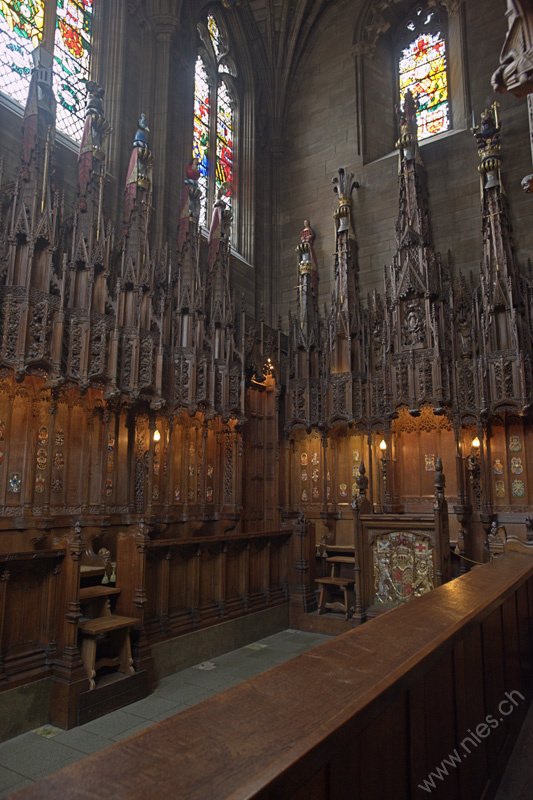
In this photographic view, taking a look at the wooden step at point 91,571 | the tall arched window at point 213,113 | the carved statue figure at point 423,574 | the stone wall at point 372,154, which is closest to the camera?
the wooden step at point 91,571

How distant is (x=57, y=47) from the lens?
11.5 m

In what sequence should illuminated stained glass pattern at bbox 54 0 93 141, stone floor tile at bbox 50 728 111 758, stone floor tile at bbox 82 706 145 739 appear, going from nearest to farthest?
stone floor tile at bbox 50 728 111 758
stone floor tile at bbox 82 706 145 739
illuminated stained glass pattern at bbox 54 0 93 141

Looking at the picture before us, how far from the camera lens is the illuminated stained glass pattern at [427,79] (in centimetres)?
1558

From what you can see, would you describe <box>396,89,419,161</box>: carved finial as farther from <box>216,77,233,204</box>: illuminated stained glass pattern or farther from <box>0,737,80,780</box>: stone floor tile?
<box>0,737,80,780</box>: stone floor tile

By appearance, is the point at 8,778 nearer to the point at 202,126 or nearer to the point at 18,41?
the point at 18,41

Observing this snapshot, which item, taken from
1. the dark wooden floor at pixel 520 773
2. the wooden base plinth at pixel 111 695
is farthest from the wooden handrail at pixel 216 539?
the dark wooden floor at pixel 520 773

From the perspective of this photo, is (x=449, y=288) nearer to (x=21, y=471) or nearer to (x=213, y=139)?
(x=213, y=139)

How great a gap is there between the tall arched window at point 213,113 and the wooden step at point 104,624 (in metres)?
11.6

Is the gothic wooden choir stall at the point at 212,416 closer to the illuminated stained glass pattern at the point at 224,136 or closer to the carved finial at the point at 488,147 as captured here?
the carved finial at the point at 488,147

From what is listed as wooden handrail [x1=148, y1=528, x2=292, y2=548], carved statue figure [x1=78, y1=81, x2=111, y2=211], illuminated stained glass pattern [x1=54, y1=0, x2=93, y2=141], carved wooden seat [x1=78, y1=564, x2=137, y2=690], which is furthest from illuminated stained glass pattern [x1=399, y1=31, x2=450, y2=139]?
carved wooden seat [x1=78, y1=564, x2=137, y2=690]

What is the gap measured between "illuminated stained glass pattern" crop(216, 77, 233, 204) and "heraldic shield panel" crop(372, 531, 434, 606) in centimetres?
1194

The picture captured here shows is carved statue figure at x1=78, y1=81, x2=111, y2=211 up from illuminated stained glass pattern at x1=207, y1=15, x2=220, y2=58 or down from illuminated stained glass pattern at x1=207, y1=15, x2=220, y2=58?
down

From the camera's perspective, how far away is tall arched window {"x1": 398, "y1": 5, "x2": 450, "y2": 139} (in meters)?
15.6

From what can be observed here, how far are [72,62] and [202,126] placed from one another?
450 centimetres
